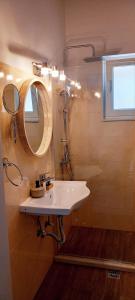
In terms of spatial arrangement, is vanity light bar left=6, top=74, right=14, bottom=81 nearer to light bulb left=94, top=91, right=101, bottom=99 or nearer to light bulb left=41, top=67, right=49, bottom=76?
light bulb left=41, top=67, right=49, bottom=76

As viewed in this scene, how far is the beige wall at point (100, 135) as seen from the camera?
271cm

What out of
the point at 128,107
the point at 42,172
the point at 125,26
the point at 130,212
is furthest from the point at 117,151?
the point at 125,26

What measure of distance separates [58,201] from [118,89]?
A: 156 centimetres

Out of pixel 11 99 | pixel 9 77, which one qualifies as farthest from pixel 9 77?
pixel 11 99

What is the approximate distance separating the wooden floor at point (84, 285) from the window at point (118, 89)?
159 cm

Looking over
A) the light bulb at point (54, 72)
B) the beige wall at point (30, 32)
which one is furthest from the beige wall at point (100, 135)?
the light bulb at point (54, 72)

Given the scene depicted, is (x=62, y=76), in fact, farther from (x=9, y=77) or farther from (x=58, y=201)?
(x=58, y=201)

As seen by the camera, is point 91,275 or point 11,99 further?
point 91,275

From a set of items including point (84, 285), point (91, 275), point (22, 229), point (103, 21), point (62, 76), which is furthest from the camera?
point (103, 21)

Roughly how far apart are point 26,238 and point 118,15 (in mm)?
2454

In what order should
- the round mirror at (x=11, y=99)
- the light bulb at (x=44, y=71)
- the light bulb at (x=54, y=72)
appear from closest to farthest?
the round mirror at (x=11, y=99), the light bulb at (x=44, y=71), the light bulb at (x=54, y=72)

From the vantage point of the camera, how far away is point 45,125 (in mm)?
2223

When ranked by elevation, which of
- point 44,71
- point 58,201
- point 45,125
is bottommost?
point 58,201

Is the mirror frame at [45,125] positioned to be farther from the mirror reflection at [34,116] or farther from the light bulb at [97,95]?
the light bulb at [97,95]
